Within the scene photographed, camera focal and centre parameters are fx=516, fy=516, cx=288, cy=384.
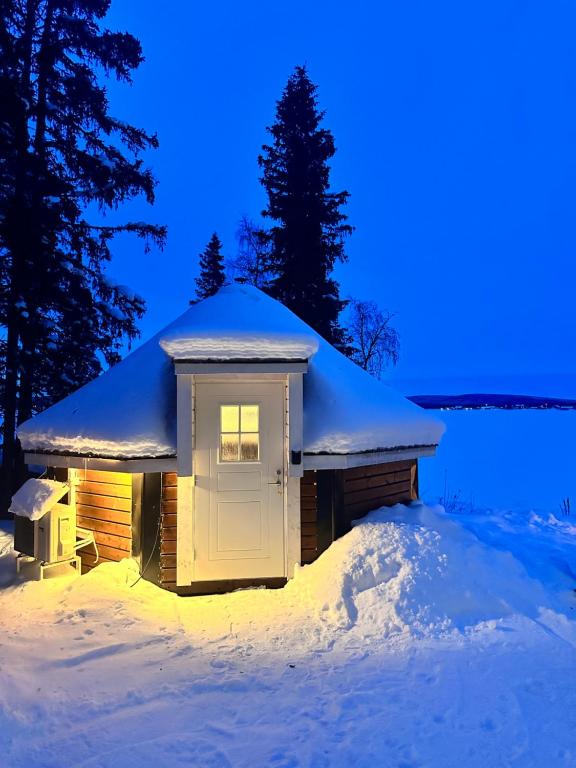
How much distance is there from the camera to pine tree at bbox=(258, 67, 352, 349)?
1550 centimetres

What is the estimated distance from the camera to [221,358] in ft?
18.6

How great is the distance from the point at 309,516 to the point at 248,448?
1078mm

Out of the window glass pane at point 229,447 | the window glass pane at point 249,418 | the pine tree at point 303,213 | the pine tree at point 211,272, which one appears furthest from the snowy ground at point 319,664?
the pine tree at point 211,272

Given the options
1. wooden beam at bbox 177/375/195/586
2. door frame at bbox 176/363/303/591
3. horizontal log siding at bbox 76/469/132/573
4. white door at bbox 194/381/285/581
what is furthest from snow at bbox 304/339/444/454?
horizontal log siding at bbox 76/469/132/573

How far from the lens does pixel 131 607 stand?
5141mm

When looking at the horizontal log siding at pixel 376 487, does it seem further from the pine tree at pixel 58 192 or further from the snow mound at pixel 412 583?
the pine tree at pixel 58 192

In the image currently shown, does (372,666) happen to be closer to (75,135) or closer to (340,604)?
(340,604)

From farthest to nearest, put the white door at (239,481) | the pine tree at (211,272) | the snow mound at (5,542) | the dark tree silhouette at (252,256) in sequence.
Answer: the pine tree at (211,272) < the dark tree silhouette at (252,256) < the snow mound at (5,542) < the white door at (239,481)

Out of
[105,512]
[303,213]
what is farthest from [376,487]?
[303,213]

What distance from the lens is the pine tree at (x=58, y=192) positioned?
9.54m

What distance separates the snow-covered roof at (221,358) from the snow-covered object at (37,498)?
1.46 feet

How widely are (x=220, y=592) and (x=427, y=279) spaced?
159 m

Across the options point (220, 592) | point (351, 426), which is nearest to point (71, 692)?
point (220, 592)

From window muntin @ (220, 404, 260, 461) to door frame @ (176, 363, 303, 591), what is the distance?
1.06 feet
